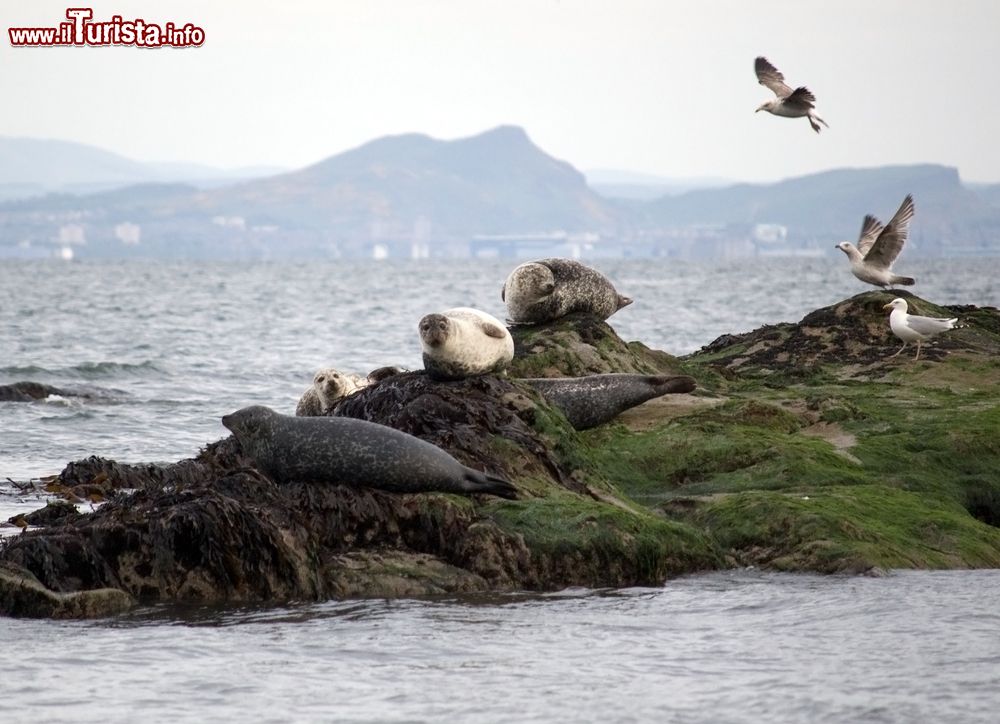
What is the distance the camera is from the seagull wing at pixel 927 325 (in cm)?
1284

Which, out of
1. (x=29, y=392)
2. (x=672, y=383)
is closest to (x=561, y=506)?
(x=672, y=383)

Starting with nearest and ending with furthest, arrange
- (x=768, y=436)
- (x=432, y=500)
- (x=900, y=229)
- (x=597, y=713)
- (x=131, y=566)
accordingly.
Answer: (x=597, y=713) → (x=131, y=566) → (x=432, y=500) → (x=768, y=436) → (x=900, y=229)

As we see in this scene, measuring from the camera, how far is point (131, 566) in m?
7.62

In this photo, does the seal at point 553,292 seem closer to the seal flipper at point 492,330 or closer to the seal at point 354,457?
the seal flipper at point 492,330

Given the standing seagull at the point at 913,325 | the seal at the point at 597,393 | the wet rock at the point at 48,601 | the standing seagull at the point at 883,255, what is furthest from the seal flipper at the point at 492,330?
the standing seagull at the point at 883,255

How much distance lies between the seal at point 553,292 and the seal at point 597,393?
4.53ft

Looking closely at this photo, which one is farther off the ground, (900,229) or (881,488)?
(900,229)

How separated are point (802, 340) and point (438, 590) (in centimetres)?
697

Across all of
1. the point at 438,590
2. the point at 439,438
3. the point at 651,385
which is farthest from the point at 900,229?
the point at 438,590

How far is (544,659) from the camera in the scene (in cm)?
657

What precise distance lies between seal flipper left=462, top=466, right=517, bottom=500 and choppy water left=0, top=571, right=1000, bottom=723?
89cm

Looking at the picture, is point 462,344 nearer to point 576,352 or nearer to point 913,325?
point 576,352

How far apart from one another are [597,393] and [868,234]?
614 centimetres

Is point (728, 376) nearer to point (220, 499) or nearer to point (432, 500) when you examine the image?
point (432, 500)
